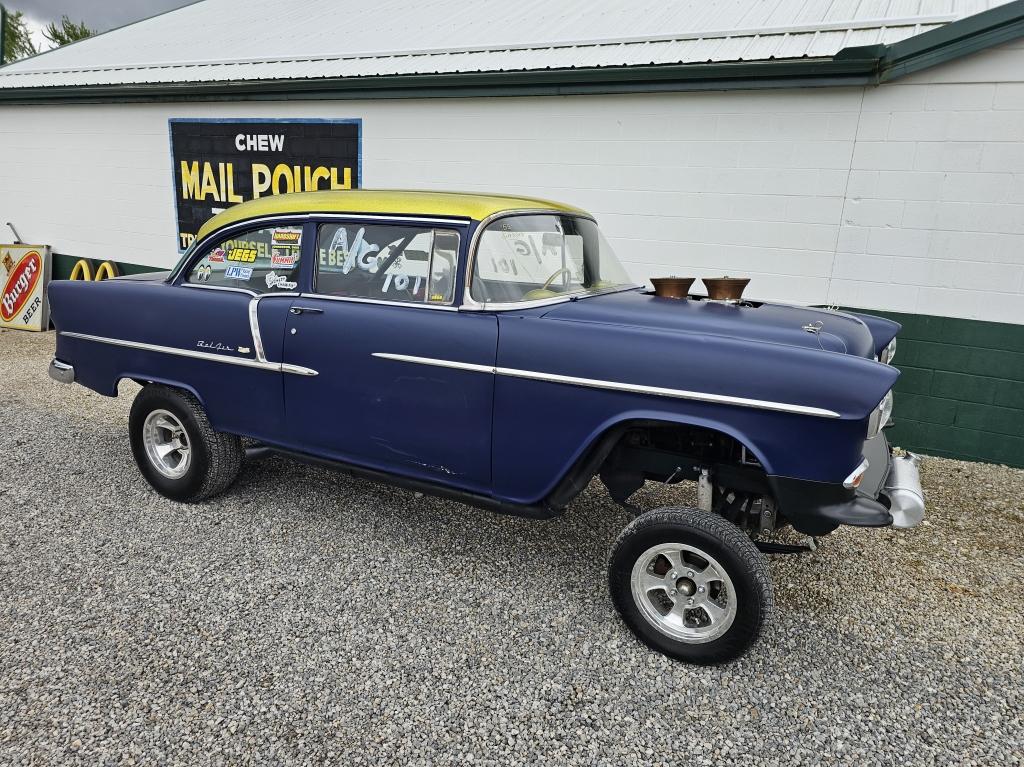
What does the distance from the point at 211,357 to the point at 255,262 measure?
58 centimetres

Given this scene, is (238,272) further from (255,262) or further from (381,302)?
(381,302)

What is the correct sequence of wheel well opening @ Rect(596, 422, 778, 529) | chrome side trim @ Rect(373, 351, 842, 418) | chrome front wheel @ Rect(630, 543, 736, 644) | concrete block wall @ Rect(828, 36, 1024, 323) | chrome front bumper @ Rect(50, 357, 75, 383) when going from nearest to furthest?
chrome side trim @ Rect(373, 351, 842, 418) < chrome front wheel @ Rect(630, 543, 736, 644) < wheel well opening @ Rect(596, 422, 778, 529) < chrome front bumper @ Rect(50, 357, 75, 383) < concrete block wall @ Rect(828, 36, 1024, 323)

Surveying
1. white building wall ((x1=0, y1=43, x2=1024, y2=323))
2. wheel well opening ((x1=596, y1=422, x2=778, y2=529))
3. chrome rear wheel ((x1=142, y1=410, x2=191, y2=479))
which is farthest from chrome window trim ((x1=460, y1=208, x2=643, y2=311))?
white building wall ((x1=0, y1=43, x2=1024, y2=323))

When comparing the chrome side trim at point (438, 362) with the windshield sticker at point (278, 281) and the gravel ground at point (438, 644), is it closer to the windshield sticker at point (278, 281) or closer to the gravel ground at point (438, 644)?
the windshield sticker at point (278, 281)

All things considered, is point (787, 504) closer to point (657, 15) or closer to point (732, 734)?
point (732, 734)

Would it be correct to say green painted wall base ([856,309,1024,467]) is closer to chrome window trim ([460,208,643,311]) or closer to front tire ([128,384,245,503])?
chrome window trim ([460,208,643,311])

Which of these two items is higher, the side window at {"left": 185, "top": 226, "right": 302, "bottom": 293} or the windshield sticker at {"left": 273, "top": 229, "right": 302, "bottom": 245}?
the windshield sticker at {"left": 273, "top": 229, "right": 302, "bottom": 245}

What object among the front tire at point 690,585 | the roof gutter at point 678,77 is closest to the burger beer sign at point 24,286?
the roof gutter at point 678,77

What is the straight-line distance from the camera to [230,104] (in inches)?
303

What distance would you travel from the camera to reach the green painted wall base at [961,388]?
4.85 metres

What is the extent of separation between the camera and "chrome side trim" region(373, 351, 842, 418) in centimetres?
242

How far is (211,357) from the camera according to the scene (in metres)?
3.64

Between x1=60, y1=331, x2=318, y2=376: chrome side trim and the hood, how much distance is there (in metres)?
1.39

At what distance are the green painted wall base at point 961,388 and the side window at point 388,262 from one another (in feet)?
12.0
